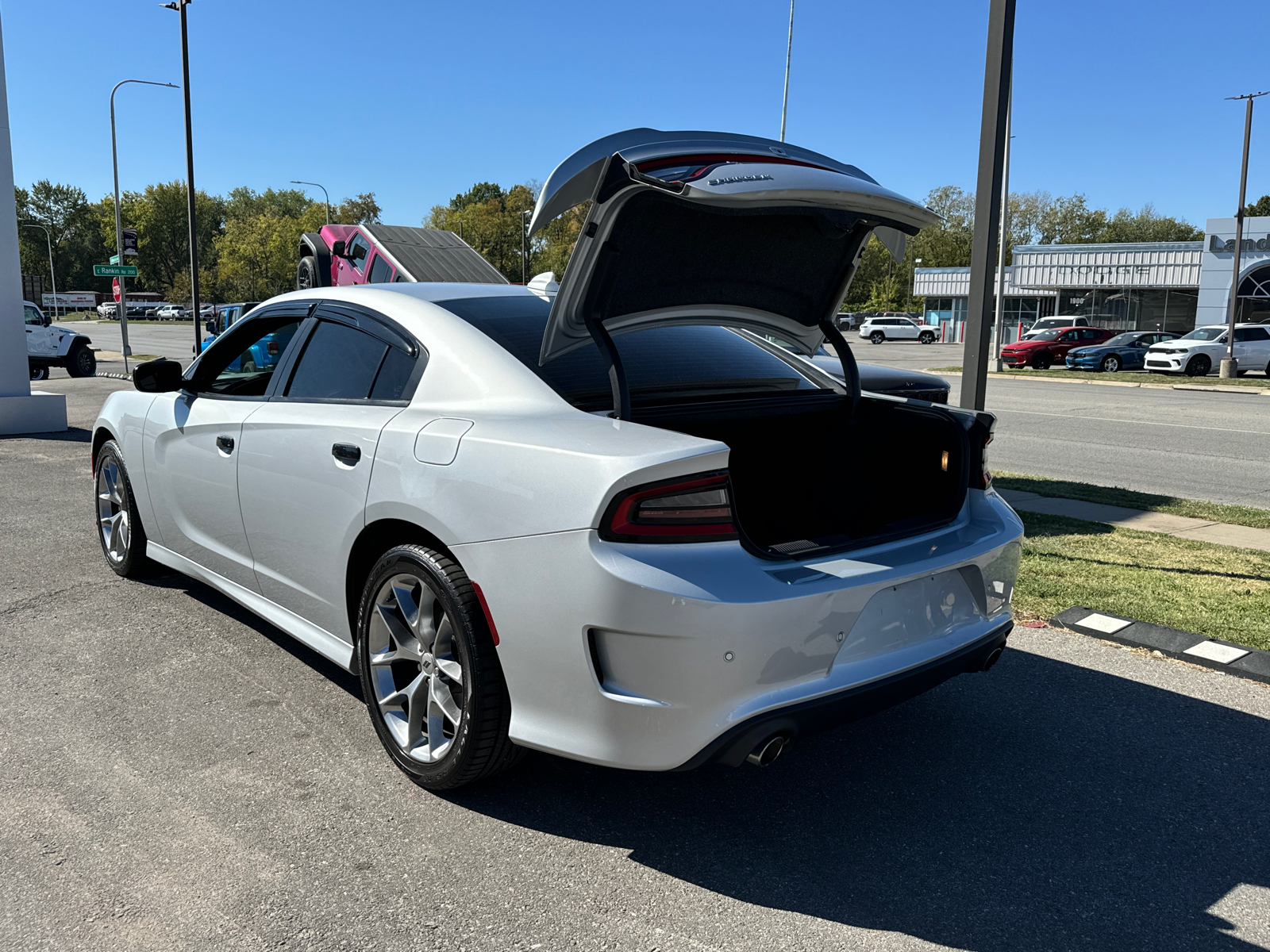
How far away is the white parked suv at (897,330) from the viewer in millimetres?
58406

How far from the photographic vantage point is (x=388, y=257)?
15828 mm

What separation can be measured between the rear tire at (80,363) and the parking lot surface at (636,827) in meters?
22.0

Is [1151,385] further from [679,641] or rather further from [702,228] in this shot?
[679,641]

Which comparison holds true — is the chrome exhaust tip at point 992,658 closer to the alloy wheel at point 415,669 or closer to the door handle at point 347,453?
the alloy wheel at point 415,669

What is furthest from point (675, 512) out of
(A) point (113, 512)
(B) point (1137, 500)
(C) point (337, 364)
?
(B) point (1137, 500)

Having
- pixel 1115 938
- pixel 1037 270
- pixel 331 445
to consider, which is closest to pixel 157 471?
pixel 331 445

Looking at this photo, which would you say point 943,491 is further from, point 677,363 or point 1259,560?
point 1259,560

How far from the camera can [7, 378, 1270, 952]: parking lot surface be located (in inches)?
101

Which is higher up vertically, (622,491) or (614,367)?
(614,367)

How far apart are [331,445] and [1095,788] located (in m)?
2.75

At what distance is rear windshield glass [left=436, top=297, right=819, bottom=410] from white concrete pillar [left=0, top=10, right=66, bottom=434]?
10698mm

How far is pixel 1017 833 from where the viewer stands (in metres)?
3.01

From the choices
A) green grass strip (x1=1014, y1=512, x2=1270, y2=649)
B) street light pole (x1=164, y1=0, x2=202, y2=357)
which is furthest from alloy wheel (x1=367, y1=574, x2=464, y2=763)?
street light pole (x1=164, y1=0, x2=202, y2=357)

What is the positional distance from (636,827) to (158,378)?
3.13 metres
